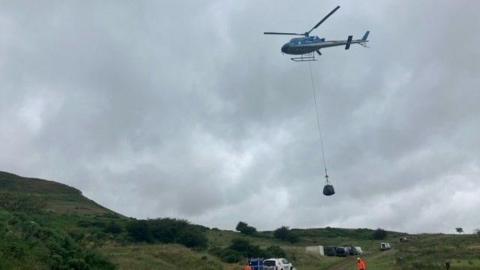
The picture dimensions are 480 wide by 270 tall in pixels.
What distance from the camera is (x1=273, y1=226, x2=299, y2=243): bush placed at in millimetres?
93831

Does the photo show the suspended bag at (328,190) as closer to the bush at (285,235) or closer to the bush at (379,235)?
the bush at (285,235)

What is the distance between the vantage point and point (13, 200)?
219 ft

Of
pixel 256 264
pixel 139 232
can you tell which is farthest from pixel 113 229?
pixel 256 264

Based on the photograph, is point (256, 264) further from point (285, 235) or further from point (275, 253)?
point (285, 235)

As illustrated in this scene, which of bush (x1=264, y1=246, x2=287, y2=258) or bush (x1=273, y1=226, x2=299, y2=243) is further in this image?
bush (x1=273, y1=226, x2=299, y2=243)

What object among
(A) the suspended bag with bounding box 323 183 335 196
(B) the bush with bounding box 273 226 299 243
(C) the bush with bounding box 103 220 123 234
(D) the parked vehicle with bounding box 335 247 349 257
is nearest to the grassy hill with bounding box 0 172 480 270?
(C) the bush with bounding box 103 220 123 234

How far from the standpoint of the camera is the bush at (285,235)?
9383cm

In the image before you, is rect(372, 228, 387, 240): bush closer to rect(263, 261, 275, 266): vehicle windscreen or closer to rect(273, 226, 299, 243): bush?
rect(273, 226, 299, 243): bush

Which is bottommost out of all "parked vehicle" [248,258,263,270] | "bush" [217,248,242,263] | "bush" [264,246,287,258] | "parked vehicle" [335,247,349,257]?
"parked vehicle" [248,258,263,270]

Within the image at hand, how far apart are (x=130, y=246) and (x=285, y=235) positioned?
154ft

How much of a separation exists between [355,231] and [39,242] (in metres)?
96.0

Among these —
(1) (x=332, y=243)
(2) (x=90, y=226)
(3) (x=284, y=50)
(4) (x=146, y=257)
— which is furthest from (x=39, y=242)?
(1) (x=332, y=243)

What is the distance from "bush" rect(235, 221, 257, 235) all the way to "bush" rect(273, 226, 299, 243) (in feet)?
12.2

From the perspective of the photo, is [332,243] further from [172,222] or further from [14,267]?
[14,267]
